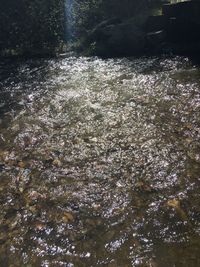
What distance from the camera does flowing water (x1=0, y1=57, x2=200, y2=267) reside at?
5.58m

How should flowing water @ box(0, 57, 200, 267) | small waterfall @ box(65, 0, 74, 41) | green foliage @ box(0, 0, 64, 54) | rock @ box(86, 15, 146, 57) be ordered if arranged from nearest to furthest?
flowing water @ box(0, 57, 200, 267) < rock @ box(86, 15, 146, 57) < green foliage @ box(0, 0, 64, 54) < small waterfall @ box(65, 0, 74, 41)

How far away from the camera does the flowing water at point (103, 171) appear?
5578 mm

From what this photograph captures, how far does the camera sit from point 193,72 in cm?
1216

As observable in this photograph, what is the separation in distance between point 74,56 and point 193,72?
20.9 ft

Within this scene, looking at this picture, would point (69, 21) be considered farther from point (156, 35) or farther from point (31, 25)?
point (156, 35)

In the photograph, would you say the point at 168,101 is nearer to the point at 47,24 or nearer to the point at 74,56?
the point at 74,56

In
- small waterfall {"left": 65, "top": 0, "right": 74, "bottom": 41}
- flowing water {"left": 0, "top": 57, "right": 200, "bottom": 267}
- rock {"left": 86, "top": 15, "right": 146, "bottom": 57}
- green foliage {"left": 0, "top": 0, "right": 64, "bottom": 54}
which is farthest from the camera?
small waterfall {"left": 65, "top": 0, "right": 74, "bottom": 41}

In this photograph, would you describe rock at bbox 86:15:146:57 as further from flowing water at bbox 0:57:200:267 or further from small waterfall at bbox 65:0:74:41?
flowing water at bbox 0:57:200:267

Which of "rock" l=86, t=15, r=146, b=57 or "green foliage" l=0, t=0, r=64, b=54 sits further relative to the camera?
"green foliage" l=0, t=0, r=64, b=54

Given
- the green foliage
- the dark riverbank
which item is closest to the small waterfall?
the green foliage

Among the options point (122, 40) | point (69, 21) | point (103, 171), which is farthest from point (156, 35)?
point (103, 171)

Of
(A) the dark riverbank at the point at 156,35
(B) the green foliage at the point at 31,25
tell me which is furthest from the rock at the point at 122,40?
(B) the green foliage at the point at 31,25

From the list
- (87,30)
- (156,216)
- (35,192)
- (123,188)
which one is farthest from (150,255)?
(87,30)

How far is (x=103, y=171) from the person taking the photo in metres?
7.43
